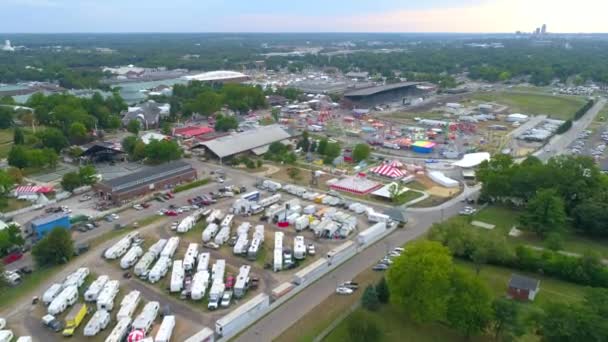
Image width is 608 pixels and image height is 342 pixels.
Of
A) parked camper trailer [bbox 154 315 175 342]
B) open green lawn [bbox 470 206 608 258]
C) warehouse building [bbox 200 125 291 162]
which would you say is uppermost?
warehouse building [bbox 200 125 291 162]

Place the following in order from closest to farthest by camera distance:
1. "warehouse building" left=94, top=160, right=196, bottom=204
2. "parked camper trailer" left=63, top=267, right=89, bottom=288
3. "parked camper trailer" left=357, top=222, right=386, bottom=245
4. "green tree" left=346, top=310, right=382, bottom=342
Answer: "green tree" left=346, top=310, right=382, bottom=342 < "parked camper trailer" left=63, top=267, right=89, bottom=288 < "parked camper trailer" left=357, top=222, right=386, bottom=245 < "warehouse building" left=94, top=160, right=196, bottom=204

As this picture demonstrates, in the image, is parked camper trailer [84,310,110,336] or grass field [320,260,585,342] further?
parked camper trailer [84,310,110,336]

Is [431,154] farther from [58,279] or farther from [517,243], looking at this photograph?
[58,279]

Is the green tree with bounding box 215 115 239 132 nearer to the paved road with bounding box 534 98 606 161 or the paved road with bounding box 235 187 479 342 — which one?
the paved road with bounding box 235 187 479 342

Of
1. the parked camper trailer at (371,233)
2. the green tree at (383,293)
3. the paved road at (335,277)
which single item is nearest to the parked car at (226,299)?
the paved road at (335,277)

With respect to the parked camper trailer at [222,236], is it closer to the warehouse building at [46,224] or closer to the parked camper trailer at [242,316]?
the parked camper trailer at [242,316]

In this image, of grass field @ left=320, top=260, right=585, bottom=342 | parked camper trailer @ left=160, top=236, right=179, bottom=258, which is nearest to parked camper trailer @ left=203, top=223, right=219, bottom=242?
parked camper trailer @ left=160, top=236, right=179, bottom=258

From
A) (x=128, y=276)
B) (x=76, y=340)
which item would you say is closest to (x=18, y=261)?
(x=128, y=276)
